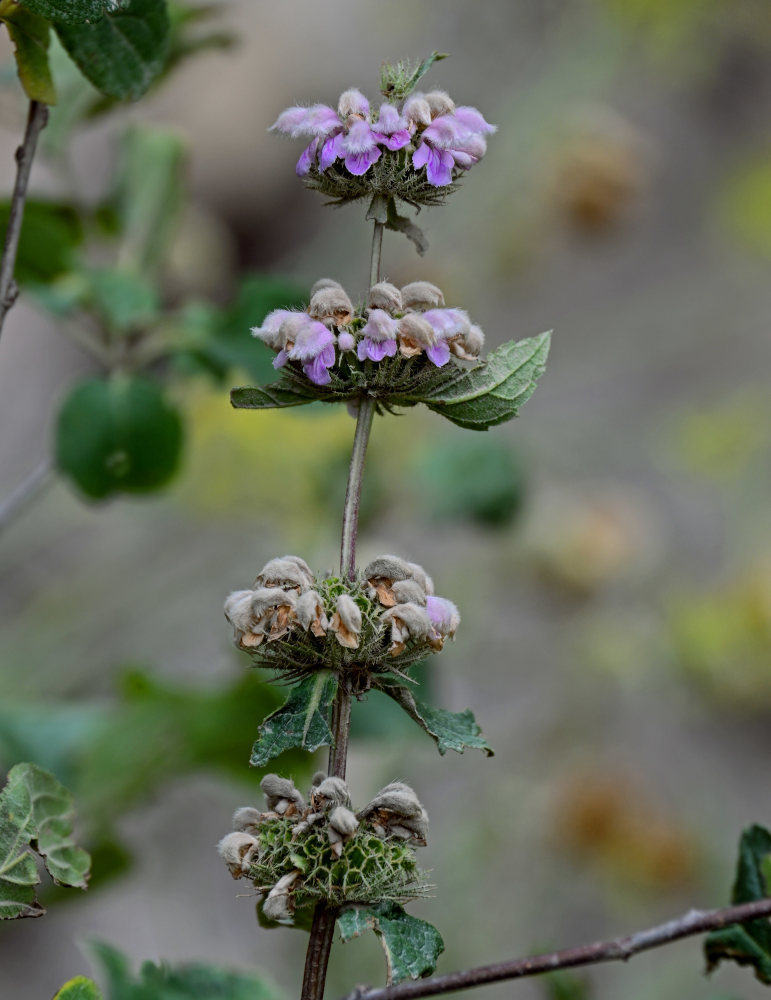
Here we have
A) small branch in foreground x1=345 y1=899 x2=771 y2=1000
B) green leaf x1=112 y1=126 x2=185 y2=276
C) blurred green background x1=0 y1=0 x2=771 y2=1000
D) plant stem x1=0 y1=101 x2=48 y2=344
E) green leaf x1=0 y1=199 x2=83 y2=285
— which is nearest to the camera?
small branch in foreground x1=345 y1=899 x2=771 y2=1000

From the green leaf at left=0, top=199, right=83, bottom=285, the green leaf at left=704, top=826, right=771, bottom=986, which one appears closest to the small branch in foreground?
the green leaf at left=704, top=826, right=771, bottom=986

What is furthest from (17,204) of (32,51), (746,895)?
(746,895)

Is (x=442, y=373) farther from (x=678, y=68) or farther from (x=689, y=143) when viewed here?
(x=689, y=143)

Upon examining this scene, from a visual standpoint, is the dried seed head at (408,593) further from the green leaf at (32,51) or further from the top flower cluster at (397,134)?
the green leaf at (32,51)

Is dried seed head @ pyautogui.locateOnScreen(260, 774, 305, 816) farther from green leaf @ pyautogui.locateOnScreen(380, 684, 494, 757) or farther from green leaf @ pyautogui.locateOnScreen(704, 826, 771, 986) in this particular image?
green leaf @ pyautogui.locateOnScreen(704, 826, 771, 986)

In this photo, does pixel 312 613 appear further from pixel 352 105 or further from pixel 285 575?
pixel 352 105

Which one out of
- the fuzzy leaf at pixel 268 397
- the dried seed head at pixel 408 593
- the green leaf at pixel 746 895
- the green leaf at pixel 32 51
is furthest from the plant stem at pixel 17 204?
the green leaf at pixel 746 895
